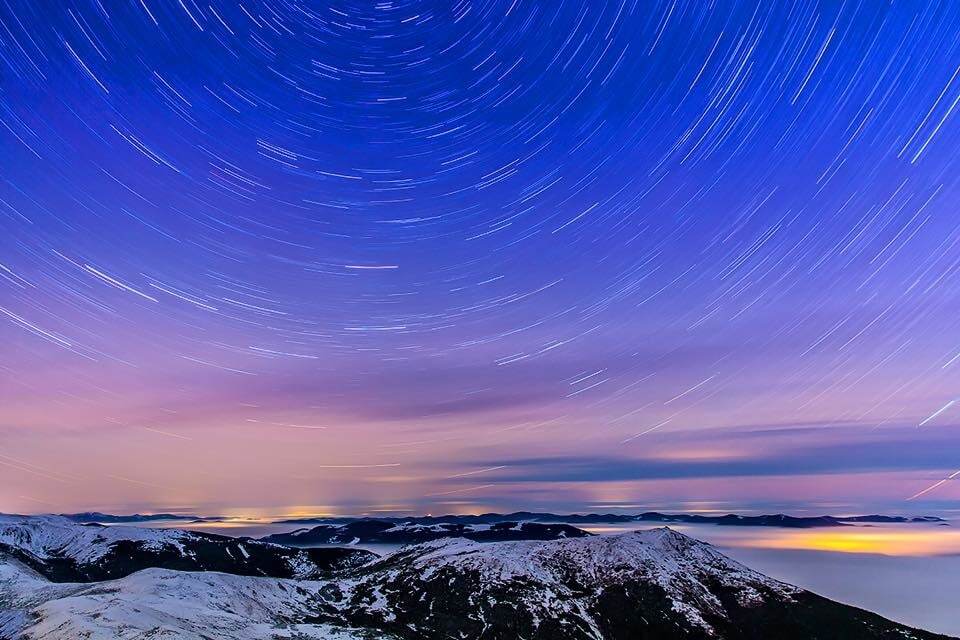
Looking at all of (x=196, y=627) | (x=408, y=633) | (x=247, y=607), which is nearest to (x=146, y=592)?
(x=247, y=607)

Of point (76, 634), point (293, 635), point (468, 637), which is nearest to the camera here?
point (76, 634)

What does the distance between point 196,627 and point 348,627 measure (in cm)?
5384

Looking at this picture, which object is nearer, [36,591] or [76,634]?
[76,634]

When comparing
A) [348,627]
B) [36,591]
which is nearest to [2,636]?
[36,591]

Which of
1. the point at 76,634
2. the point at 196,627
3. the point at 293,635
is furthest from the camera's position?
the point at 293,635

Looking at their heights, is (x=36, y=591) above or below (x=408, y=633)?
above

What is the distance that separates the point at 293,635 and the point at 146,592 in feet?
149

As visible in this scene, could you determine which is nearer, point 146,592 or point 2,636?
point 2,636

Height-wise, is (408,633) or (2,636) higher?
(2,636)

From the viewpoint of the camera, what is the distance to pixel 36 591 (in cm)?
17775

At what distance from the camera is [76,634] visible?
4791 inches

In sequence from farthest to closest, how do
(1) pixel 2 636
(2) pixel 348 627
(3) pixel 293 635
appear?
(2) pixel 348 627
(3) pixel 293 635
(1) pixel 2 636

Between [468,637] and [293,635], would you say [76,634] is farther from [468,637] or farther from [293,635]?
[468,637]

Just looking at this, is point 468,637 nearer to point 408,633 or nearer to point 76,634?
point 408,633
